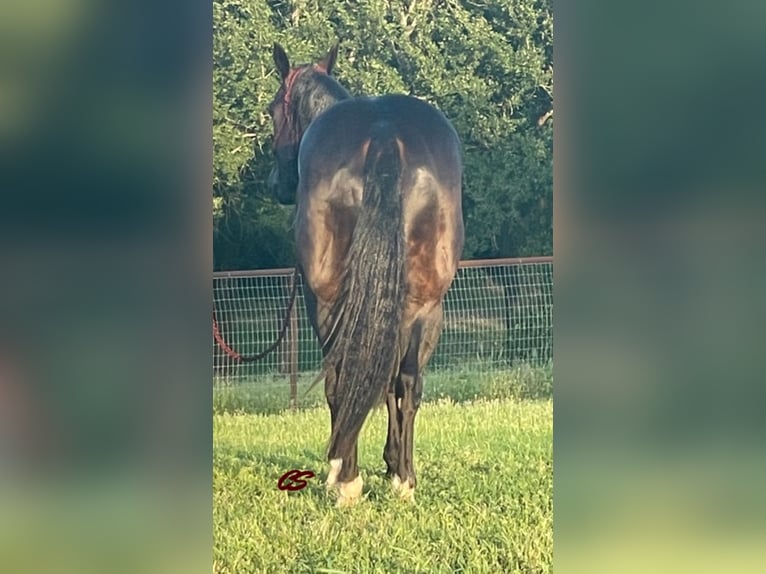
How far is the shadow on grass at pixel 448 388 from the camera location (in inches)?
170

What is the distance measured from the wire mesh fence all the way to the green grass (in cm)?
11

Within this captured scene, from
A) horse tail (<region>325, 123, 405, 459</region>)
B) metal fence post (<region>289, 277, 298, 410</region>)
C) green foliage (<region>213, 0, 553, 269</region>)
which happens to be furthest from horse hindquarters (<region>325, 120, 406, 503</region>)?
green foliage (<region>213, 0, 553, 269</region>)

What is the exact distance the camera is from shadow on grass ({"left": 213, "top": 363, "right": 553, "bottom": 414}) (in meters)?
4.31

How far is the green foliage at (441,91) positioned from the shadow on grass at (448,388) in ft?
1.71

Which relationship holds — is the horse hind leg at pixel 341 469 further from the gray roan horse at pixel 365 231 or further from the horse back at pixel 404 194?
the horse back at pixel 404 194

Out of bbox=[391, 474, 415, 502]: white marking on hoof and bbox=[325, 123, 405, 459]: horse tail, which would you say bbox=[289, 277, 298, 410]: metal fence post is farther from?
bbox=[391, 474, 415, 502]: white marking on hoof

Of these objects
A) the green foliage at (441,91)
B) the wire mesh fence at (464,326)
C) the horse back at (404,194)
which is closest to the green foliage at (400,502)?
the wire mesh fence at (464,326)

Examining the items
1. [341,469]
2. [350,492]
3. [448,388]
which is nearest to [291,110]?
[448,388]
